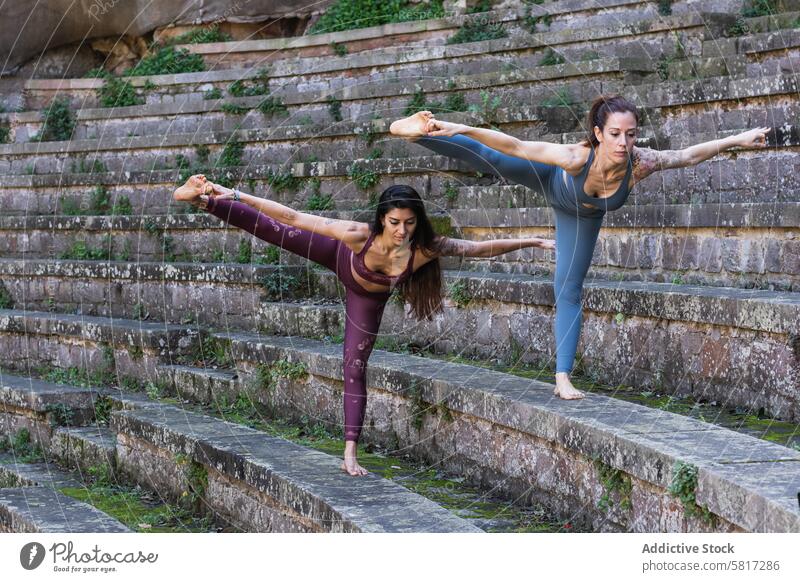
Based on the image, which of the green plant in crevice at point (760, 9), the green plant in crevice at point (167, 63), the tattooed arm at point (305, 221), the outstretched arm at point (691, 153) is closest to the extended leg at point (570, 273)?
the outstretched arm at point (691, 153)

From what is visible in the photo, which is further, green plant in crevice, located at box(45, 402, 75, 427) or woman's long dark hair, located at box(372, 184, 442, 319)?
green plant in crevice, located at box(45, 402, 75, 427)

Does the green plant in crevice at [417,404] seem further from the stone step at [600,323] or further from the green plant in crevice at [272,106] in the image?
the green plant in crevice at [272,106]

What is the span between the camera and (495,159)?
596 cm

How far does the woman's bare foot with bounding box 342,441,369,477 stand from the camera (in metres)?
5.88

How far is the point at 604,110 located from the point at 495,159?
0.67 m

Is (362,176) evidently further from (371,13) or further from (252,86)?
(371,13)

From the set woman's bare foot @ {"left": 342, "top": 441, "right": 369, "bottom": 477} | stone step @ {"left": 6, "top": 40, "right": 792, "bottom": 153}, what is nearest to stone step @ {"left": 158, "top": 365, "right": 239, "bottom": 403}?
woman's bare foot @ {"left": 342, "top": 441, "right": 369, "bottom": 477}

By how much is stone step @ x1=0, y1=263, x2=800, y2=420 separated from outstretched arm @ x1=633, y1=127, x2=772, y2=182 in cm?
78

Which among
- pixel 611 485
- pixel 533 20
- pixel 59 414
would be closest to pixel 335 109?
pixel 533 20

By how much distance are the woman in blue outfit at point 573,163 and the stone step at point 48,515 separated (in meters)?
2.73

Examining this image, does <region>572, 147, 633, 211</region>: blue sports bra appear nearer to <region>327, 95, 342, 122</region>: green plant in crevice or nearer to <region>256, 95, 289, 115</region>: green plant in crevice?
<region>327, 95, 342, 122</region>: green plant in crevice
